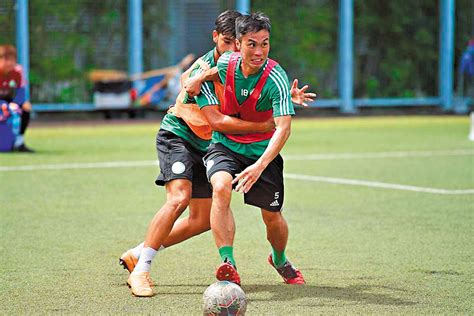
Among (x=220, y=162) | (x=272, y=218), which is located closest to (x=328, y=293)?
(x=272, y=218)

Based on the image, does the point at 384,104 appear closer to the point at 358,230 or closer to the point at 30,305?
the point at 358,230

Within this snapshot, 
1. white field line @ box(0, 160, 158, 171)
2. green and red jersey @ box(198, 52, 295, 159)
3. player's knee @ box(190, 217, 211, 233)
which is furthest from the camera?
white field line @ box(0, 160, 158, 171)

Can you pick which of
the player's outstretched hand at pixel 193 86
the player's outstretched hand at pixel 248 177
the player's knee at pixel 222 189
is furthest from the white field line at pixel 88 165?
the player's outstretched hand at pixel 248 177

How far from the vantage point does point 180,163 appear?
24.7 ft

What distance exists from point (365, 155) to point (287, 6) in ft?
38.7

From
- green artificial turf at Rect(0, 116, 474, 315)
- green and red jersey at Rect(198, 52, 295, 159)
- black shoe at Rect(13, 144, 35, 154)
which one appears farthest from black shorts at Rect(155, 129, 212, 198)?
black shoe at Rect(13, 144, 35, 154)

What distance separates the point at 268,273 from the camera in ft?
26.1

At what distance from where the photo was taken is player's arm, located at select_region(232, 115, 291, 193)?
22.1 feet

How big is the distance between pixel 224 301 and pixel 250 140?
54.5 inches

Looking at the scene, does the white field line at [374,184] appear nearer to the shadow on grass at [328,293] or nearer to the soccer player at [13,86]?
the soccer player at [13,86]

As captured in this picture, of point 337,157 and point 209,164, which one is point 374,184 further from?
point 209,164

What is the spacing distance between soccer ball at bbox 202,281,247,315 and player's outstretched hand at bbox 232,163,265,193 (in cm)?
72

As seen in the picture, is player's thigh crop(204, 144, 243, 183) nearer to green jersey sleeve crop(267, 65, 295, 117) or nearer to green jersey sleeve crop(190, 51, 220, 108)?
green jersey sleeve crop(190, 51, 220, 108)

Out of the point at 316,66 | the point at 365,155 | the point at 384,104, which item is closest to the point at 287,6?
the point at 316,66
